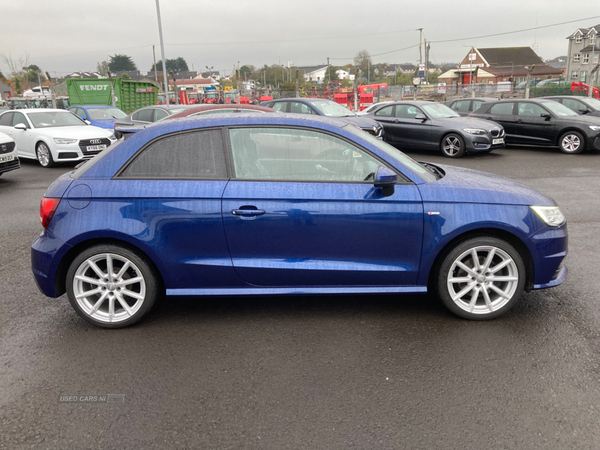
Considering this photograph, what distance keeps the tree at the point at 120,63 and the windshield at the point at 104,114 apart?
141 meters

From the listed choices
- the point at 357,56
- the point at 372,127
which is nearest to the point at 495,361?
the point at 372,127

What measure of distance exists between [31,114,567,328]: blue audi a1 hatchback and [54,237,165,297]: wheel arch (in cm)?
1

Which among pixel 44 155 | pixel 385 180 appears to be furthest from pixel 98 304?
pixel 44 155

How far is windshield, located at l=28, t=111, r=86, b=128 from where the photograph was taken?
1338 centimetres

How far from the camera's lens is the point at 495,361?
3.28 m

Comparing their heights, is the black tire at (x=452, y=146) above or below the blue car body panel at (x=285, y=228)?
below

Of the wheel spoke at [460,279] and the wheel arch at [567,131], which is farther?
the wheel arch at [567,131]

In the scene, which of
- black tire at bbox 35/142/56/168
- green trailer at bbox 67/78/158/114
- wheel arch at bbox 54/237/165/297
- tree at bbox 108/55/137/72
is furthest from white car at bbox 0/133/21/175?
tree at bbox 108/55/137/72

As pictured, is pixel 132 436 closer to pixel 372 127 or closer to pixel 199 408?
pixel 199 408

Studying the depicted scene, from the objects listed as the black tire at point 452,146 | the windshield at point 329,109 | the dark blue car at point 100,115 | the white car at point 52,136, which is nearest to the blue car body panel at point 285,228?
the white car at point 52,136

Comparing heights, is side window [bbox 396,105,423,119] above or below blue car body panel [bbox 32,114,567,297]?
above

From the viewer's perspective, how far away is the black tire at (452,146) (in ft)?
43.5

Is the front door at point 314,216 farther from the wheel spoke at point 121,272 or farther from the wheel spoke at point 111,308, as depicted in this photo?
the wheel spoke at point 111,308

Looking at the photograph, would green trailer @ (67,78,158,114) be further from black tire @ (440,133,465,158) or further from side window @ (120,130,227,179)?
side window @ (120,130,227,179)
